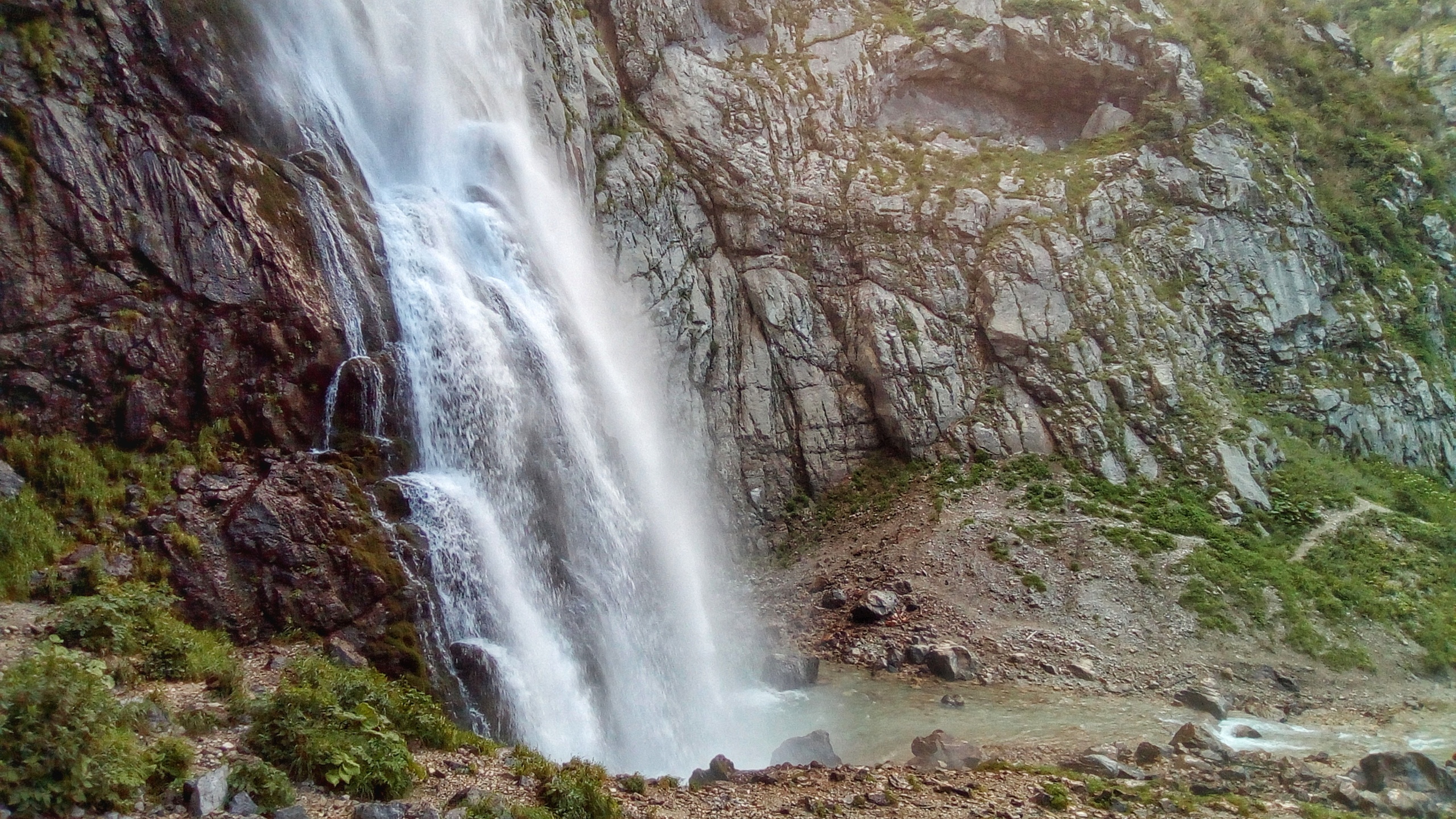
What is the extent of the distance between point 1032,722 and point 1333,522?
14.8 m

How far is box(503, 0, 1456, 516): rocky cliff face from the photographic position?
26656 mm

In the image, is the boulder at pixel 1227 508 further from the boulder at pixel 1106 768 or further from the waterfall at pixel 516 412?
the waterfall at pixel 516 412

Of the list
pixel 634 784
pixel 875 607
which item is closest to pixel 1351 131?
pixel 875 607

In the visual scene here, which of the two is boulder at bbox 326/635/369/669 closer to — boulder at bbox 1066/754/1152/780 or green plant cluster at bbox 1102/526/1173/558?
boulder at bbox 1066/754/1152/780

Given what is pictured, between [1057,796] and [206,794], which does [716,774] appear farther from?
A: [206,794]

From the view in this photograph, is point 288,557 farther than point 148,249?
No

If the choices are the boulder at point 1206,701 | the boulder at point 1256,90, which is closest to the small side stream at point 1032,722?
the boulder at point 1206,701

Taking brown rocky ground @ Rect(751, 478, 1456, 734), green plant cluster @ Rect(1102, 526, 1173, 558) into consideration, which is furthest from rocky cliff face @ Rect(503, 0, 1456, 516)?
brown rocky ground @ Rect(751, 478, 1456, 734)

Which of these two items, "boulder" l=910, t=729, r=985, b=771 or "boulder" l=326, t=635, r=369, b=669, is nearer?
"boulder" l=326, t=635, r=369, b=669

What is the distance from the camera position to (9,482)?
9.83 m

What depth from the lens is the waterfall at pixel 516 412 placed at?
12.9 meters

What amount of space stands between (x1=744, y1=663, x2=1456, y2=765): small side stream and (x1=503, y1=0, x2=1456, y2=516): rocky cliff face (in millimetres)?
9540

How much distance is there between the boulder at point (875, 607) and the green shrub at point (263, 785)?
52.7ft

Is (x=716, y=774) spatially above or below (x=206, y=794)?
below
